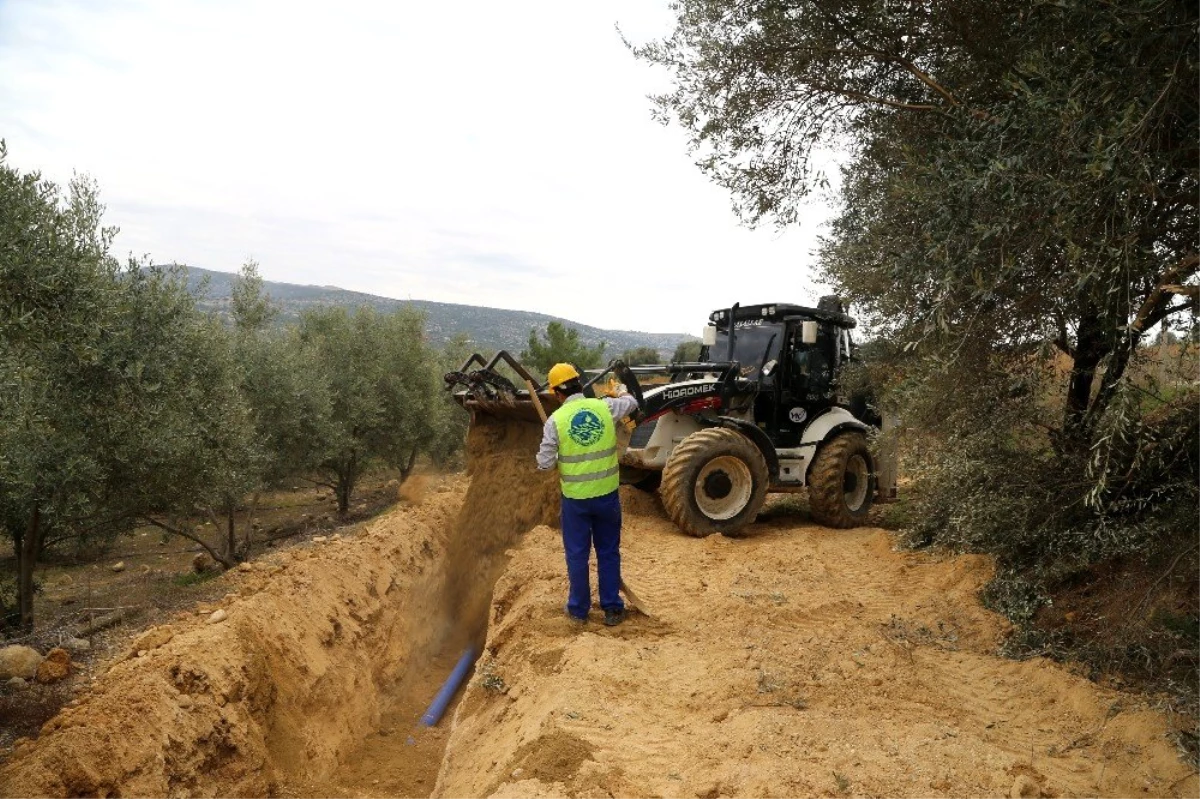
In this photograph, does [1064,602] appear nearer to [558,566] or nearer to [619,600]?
[619,600]

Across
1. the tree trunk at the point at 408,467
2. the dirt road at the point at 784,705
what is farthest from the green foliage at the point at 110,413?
the tree trunk at the point at 408,467

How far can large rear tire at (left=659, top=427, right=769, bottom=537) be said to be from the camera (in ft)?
32.4

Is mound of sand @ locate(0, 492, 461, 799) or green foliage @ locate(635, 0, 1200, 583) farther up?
green foliage @ locate(635, 0, 1200, 583)

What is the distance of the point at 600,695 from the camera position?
15.8 feet

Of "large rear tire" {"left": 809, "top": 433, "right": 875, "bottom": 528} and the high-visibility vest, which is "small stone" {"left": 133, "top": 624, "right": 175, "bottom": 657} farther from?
"large rear tire" {"left": 809, "top": 433, "right": 875, "bottom": 528}

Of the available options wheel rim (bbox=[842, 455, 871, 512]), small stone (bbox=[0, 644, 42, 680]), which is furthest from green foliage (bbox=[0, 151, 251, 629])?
wheel rim (bbox=[842, 455, 871, 512])

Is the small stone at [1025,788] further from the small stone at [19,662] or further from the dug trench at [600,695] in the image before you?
the small stone at [19,662]

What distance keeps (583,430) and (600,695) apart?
7.00 ft

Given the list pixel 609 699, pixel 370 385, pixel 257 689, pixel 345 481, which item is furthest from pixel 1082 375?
pixel 370 385

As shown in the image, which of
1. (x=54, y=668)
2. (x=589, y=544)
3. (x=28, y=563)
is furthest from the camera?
(x=28, y=563)

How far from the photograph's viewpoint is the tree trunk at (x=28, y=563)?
1072 centimetres

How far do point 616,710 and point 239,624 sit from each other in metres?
3.10

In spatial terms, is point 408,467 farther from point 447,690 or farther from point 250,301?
point 447,690

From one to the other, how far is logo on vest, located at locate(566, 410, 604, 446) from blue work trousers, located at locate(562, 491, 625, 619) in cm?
46
